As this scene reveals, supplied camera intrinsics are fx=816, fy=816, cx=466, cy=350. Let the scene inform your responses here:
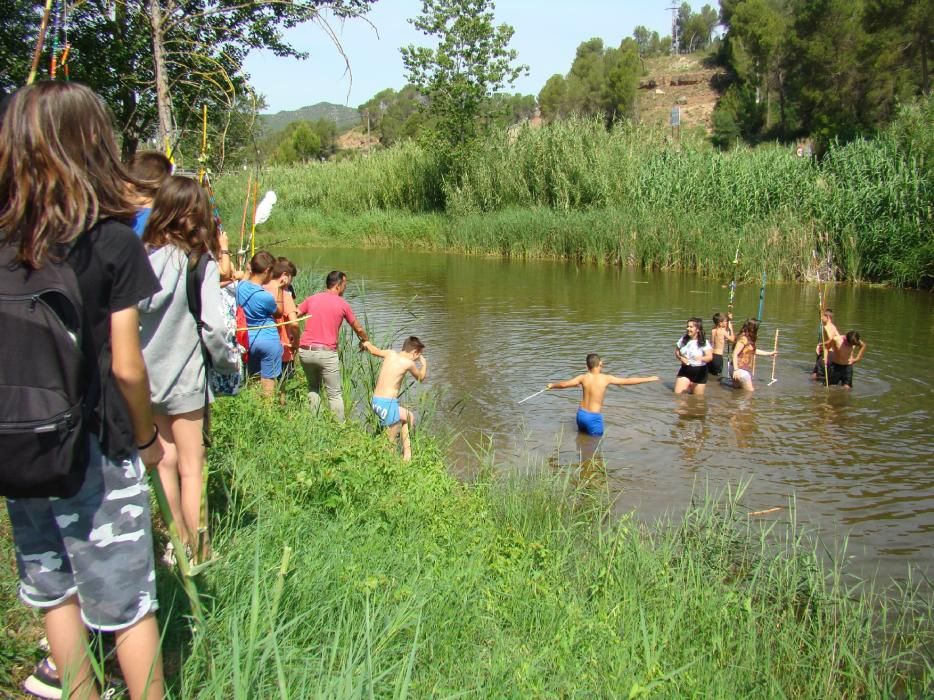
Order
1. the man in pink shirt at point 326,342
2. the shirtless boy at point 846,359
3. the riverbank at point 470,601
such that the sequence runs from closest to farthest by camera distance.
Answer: the riverbank at point 470,601
the man in pink shirt at point 326,342
the shirtless boy at point 846,359

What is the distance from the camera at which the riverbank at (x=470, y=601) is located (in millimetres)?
3059

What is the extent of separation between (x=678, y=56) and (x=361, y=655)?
11475 centimetres

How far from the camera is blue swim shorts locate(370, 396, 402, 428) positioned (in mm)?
7322

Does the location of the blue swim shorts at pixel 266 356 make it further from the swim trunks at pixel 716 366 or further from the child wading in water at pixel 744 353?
the swim trunks at pixel 716 366

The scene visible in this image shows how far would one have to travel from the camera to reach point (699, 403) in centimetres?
1105

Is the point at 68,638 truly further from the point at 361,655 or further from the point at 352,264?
the point at 352,264

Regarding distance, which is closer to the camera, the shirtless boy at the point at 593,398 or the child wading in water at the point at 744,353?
the shirtless boy at the point at 593,398

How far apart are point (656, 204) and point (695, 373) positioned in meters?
13.0

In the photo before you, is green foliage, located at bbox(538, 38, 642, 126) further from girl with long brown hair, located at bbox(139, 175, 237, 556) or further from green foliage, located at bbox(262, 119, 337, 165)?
girl with long brown hair, located at bbox(139, 175, 237, 556)

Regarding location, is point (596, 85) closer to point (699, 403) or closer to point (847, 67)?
point (847, 67)

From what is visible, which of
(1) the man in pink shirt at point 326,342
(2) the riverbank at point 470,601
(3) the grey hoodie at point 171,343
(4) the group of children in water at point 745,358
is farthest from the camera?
(4) the group of children in water at point 745,358

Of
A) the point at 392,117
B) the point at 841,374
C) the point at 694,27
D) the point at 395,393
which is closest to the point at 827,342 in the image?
the point at 841,374

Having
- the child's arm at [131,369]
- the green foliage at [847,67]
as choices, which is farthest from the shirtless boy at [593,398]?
the green foliage at [847,67]

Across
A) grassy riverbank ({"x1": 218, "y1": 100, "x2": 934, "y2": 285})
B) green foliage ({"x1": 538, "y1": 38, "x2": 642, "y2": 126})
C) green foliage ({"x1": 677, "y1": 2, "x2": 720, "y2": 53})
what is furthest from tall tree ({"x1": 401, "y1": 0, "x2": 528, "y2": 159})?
green foliage ({"x1": 677, "y1": 2, "x2": 720, "y2": 53})
